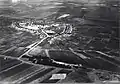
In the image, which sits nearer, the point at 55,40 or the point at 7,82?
the point at 7,82

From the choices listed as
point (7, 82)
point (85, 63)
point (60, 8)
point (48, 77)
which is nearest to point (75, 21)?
point (60, 8)

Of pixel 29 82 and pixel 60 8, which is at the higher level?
pixel 60 8

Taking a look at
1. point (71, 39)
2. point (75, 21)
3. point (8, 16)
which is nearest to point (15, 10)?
point (8, 16)

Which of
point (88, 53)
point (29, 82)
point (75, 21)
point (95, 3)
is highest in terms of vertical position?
point (95, 3)

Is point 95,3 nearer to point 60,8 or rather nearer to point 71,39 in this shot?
point 60,8

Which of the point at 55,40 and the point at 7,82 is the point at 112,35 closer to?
the point at 55,40

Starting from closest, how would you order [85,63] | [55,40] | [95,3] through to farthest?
[85,63], [55,40], [95,3]

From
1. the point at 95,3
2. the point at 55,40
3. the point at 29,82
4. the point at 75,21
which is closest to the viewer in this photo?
the point at 29,82
